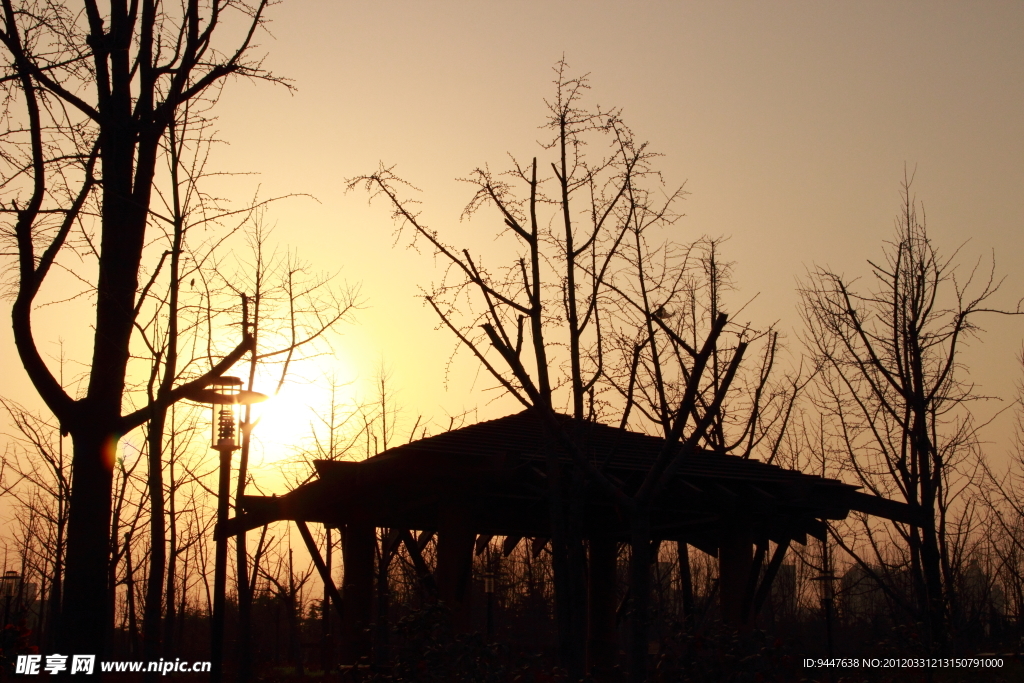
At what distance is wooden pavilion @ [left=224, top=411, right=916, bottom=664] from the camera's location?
8.21 m

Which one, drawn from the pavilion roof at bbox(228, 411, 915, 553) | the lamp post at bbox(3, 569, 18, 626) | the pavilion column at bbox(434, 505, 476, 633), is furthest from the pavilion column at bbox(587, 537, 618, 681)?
the lamp post at bbox(3, 569, 18, 626)

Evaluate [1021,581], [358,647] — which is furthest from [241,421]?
[1021,581]

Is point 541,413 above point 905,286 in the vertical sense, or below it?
below

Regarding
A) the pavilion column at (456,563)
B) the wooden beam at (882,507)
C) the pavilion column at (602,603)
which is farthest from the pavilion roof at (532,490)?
the pavilion column at (602,603)

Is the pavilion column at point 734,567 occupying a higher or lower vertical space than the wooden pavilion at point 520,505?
lower

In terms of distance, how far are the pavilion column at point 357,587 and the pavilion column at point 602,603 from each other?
3286 millimetres

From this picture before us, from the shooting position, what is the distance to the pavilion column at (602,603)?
11859 millimetres

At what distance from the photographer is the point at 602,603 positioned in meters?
12.1

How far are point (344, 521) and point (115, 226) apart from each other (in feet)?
19.1

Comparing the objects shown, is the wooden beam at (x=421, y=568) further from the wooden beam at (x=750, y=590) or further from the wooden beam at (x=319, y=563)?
the wooden beam at (x=750, y=590)

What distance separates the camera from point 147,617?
9570 mm

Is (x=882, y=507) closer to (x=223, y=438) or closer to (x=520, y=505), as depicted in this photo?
(x=520, y=505)

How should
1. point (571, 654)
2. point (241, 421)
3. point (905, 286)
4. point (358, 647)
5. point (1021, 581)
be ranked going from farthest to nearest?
1. point (1021, 581)
2. point (905, 286)
3. point (358, 647)
4. point (241, 421)
5. point (571, 654)

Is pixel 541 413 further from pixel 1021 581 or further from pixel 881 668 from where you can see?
pixel 1021 581
